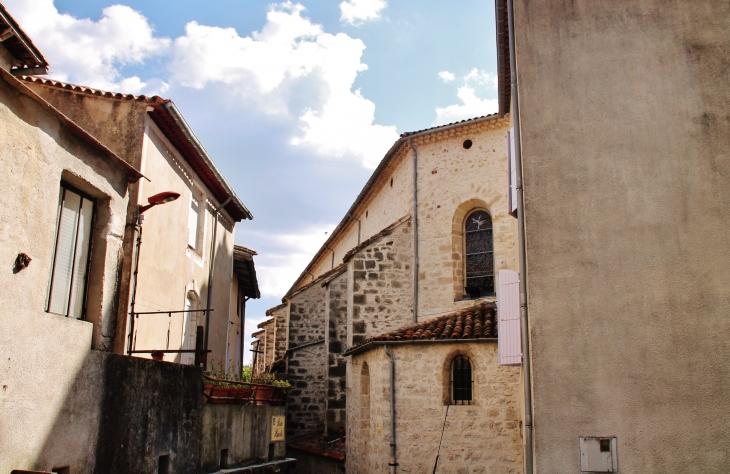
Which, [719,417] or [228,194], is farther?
[228,194]

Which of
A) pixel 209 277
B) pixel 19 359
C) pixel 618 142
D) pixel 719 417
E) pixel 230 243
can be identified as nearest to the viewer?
pixel 19 359

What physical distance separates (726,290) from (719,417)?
145 cm

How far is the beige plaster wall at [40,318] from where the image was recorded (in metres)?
6.62

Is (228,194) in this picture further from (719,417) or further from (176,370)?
(719,417)

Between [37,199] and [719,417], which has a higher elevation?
[37,199]

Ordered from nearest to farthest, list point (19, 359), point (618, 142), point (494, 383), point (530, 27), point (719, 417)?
point (19, 359) < point (719, 417) < point (618, 142) < point (530, 27) < point (494, 383)

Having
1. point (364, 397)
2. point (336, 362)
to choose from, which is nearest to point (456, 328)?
point (364, 397)

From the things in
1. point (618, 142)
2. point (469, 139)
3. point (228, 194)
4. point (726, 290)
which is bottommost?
point (726, 290)

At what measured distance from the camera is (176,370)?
9.87m

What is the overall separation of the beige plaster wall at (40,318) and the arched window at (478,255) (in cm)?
1005

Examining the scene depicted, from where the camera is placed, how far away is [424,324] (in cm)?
1530

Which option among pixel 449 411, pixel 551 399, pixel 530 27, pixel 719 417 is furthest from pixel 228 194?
pixel 719 417

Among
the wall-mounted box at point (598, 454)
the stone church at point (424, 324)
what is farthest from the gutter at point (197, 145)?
the wall-mounted box at point (598, 454)

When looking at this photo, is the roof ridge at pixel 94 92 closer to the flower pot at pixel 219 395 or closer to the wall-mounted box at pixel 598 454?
the flower pot at pixel 219 395
